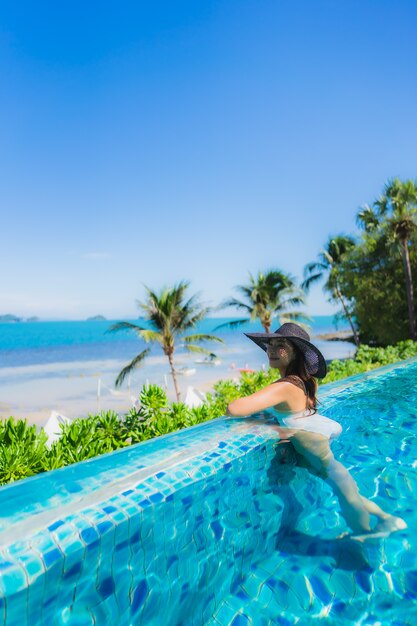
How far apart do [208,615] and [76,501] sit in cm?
120

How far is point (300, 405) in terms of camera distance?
386 cm

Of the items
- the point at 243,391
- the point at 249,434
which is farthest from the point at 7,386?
the point at 249,434

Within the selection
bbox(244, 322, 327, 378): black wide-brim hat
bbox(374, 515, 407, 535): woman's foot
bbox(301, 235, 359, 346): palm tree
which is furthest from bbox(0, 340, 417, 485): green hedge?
bbox(301, 235, 359, 346): palm tree

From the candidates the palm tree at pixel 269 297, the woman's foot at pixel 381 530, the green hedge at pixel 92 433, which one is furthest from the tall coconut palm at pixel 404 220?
the woman's foot at pixel 381 530

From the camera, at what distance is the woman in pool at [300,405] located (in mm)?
3463

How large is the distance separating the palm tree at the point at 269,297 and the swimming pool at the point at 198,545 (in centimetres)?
1975

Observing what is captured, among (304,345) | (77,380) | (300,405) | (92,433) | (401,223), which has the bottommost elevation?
(77,380)

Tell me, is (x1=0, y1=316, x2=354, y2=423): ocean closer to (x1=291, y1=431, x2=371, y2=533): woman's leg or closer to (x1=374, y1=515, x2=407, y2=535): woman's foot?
(x1=291, y1=431, x2=371, y2=533): woman's leg

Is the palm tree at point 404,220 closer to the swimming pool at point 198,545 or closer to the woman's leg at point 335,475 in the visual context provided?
the swimming pool at point 198,545

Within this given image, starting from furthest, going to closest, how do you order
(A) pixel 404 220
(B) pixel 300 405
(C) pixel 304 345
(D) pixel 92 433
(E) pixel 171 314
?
(A) pixel 404 220 → (E) pixel 171 314 → (D) pixel 92 433 → (B) pixel 300 405 → (C) pixel 304 345

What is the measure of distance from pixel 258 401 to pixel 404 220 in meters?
24.0

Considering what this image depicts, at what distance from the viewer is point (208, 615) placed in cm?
259

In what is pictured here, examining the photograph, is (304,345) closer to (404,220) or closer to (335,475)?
(335,475)

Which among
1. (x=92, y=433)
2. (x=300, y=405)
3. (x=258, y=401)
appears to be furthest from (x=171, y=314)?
(x=258, y=401)
